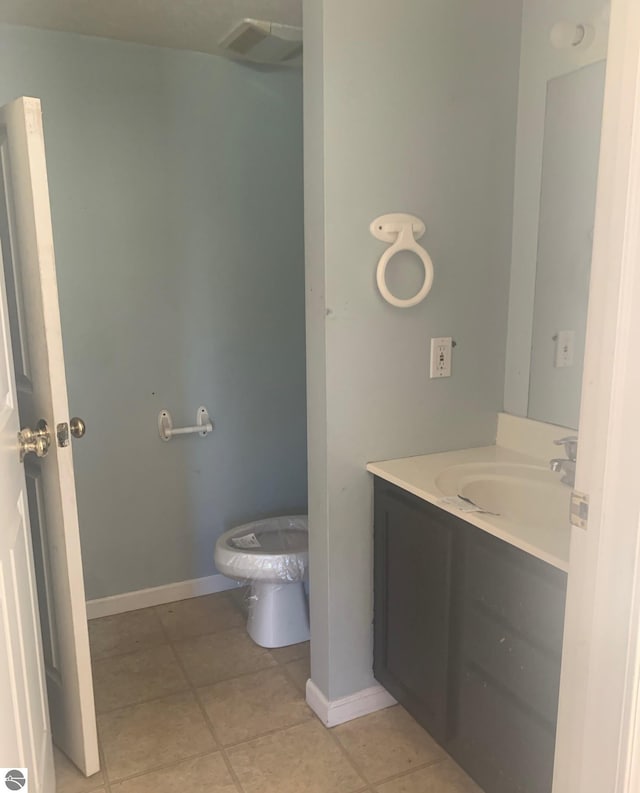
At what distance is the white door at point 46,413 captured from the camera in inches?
60.2

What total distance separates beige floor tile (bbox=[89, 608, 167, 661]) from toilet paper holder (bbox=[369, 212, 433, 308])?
157 cm

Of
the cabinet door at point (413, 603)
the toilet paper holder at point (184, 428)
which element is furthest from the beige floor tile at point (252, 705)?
the toilet paper holder at point (184, 428)

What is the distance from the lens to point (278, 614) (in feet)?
7.88

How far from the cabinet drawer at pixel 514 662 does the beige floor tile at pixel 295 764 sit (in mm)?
536

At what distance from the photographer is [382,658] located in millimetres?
1968

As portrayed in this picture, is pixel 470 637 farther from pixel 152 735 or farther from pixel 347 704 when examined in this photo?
Answer: pixel 152 735

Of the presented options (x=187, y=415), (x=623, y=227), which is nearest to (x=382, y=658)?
(x=187, y=415)

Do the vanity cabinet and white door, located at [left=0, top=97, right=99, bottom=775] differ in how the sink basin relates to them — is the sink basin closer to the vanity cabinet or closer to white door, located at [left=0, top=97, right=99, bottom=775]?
the vanity cabinet

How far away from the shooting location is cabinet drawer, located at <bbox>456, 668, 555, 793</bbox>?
1.40m

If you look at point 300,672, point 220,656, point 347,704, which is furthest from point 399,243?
point 220,656

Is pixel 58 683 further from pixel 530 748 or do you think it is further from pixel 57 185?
pixel 57 185

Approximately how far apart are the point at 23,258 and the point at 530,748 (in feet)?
5.30

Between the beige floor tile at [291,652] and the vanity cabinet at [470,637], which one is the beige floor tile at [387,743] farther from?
the beige floor tile at [291,652]

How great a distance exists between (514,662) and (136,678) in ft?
4.48
